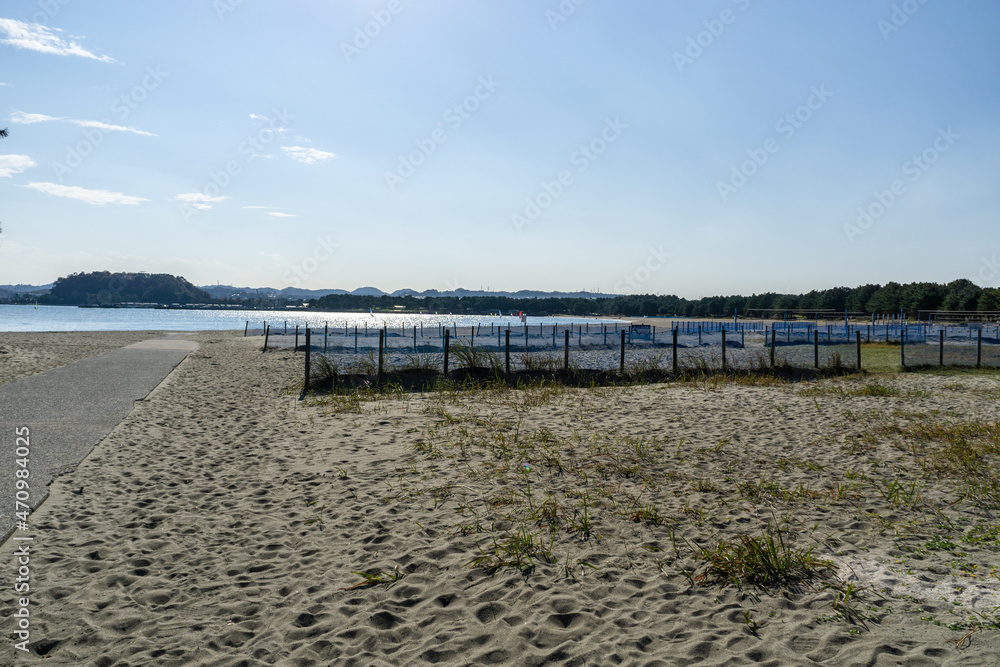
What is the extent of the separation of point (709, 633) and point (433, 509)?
294cm

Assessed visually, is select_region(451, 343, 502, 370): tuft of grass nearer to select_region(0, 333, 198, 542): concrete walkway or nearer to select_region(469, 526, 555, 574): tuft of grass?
select_region(0, 333, 198, 542): concrete walkway

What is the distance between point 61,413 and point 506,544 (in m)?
8.90

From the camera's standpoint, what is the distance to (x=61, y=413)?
9430 millimetres

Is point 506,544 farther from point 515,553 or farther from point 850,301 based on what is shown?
Answer: point 850,301

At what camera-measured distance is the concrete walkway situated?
19.8ft

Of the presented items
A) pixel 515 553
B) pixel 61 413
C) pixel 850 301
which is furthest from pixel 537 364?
pixel 850 301

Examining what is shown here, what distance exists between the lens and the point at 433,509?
5.55m

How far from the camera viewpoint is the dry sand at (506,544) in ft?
10.8

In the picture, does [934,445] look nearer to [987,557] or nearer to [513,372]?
[987,557]

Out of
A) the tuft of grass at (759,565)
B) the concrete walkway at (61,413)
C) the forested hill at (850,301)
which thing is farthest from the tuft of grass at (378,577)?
the forested hill at (850,301)

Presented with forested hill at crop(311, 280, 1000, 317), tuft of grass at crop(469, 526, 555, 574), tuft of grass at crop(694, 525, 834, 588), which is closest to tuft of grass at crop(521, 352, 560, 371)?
tuft of grass at crop(469, 526, 555, 574)

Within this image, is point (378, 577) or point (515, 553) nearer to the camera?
point (378, 577)

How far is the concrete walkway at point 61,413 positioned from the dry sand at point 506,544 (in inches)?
12.7

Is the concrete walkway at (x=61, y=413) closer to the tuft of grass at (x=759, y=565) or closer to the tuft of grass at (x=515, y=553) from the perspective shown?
the tuft of grass at (x=515, y=553)
